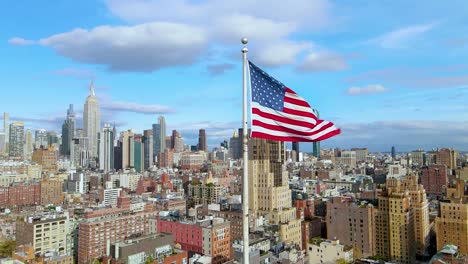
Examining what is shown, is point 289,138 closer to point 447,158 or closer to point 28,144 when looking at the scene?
point 447,158

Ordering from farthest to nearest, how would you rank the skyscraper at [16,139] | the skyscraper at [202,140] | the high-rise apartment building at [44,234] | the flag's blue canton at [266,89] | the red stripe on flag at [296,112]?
1. the skyscraper at [202,140]
2. the skyscraper at [16,139]
3. the high-rise apartment building at [44,234]
4. the red stripe on flag at [296,112]
5. the flag's blue canton at [266,89]

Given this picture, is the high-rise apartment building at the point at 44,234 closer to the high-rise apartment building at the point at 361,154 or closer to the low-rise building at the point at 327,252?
the low-rise building at the point at 327,252

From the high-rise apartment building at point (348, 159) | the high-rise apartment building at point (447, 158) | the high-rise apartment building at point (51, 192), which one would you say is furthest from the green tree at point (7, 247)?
the high-rise apartment building at point (348, 159)

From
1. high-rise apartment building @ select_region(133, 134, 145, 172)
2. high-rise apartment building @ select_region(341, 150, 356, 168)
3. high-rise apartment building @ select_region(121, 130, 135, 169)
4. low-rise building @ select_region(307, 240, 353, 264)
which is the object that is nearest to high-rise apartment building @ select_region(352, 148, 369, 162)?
high-rise apartment building @ select_region(341, 150, 356, 168)

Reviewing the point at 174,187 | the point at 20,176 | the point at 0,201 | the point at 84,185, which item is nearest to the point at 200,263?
the point at 0,201

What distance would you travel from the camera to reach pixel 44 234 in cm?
4522

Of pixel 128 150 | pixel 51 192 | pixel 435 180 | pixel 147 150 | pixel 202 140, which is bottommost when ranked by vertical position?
pixel 51 192

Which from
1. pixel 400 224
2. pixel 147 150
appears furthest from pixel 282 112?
pixel 147 150

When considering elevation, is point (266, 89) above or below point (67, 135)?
below

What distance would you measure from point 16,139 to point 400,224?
160285 millimetres

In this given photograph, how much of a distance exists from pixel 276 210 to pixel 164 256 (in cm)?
2343

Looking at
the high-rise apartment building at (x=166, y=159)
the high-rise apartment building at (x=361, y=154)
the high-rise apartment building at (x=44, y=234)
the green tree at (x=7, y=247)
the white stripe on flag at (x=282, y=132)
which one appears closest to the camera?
the white stripe on flag at (x=282, y=132)

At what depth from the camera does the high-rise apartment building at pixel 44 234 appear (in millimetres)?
44625

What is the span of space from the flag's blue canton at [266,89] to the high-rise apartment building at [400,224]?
136 feet
